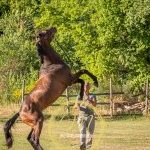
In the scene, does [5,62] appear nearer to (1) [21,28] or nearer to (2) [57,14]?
(2) [57,14]

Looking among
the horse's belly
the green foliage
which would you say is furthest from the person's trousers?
the green foliage

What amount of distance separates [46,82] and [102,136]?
9968 millimetres

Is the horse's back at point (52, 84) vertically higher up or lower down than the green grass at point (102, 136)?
higher up

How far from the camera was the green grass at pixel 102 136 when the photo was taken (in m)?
17.8

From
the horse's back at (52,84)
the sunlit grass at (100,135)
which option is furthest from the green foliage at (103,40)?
the horse's back at (52,84)

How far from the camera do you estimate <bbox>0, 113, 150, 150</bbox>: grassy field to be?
17.7 m

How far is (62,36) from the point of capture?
39281 mm

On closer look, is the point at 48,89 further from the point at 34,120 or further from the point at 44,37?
the point at 44,37

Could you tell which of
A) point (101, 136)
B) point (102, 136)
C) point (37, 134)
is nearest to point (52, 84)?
point (37, 134)

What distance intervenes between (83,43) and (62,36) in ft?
19.2

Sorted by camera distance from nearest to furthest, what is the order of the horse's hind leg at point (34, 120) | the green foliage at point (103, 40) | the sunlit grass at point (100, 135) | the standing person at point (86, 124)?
the horse's hind leg at point (34, 120), the standing person at point (86, 124), the sunlit grass at point (100, 135), the green foliage at point (103, 40)

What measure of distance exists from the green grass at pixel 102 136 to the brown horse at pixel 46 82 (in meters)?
4.46

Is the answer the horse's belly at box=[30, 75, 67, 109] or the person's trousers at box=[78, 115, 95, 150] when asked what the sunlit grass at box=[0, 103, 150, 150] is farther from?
the horse's belly at box=[30, 75, 67, 109]

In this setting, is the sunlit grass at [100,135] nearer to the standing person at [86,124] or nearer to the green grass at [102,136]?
the green grass at [102,136]
